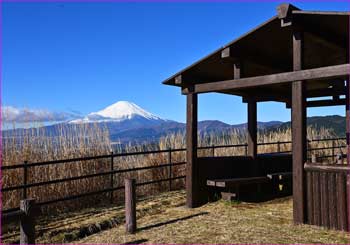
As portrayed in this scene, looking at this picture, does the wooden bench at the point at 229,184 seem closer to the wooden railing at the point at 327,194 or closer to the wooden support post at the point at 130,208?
the wooden railing at the point at 327,194

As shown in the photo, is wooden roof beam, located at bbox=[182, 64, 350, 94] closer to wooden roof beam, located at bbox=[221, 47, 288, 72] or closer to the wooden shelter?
the wooden shelter

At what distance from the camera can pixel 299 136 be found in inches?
231

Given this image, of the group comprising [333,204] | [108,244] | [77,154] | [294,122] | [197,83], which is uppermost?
[197,83]

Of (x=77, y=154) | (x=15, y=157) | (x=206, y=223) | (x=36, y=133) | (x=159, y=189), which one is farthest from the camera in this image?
(x=159, y=189)

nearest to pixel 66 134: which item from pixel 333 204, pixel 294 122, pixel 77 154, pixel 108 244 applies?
pixel 77 154

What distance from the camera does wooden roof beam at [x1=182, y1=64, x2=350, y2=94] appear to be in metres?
5.51

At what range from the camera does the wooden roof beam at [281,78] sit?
18.1 ft

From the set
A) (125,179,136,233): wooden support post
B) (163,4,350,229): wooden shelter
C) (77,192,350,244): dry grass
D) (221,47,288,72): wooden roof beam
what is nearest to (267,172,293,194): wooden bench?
(163,4,350,229): wooden shelter

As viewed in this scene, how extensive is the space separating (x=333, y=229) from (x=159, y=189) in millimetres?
5408

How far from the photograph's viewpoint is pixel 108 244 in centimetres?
535

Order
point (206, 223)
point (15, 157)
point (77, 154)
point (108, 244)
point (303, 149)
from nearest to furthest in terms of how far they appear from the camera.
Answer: point (108, 244), point (303, 149), point (206, 223), point (15, 157), point (77, 154)

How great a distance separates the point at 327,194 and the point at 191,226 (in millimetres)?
2135

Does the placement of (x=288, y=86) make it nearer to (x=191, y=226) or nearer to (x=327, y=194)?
(x=327, y=194)

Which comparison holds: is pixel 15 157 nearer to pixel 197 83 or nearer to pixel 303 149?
pixel 197 83
